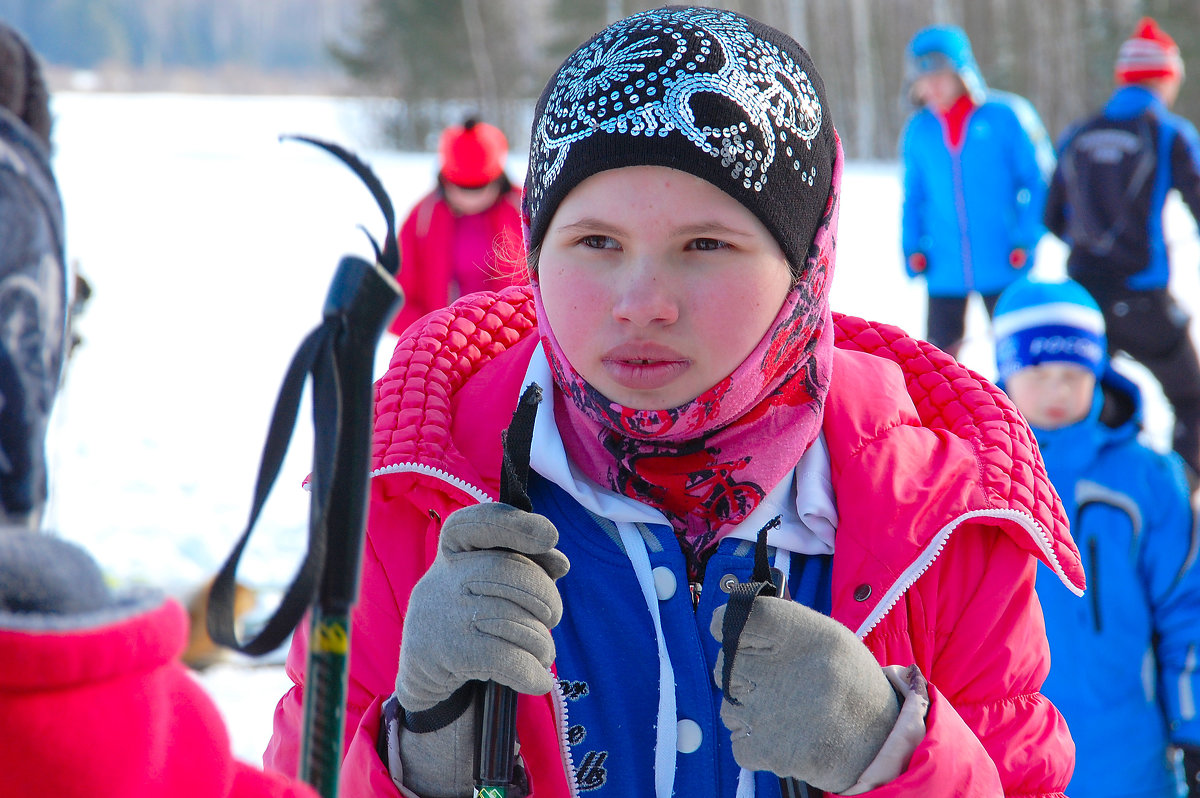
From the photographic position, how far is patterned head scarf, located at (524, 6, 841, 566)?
1356 mm

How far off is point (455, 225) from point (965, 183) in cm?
301

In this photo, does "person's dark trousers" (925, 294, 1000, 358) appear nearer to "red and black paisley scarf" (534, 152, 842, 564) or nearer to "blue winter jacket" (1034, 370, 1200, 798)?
"blue winter jacket" (1034, 370, 1200, 798)

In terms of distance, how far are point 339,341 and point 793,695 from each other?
2.06 ft

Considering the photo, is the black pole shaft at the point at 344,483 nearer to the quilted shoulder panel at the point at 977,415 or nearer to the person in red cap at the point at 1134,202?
the quilted shoulder panel at the point at 977,415

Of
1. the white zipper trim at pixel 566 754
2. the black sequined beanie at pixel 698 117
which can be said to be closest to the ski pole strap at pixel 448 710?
the white zipper trim at pixel 566 754

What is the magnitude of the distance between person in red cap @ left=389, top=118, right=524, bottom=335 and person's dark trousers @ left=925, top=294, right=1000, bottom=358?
260cm

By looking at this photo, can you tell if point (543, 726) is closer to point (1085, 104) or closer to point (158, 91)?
point (1085, 104)

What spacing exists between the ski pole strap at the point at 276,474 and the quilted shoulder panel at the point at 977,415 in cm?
88

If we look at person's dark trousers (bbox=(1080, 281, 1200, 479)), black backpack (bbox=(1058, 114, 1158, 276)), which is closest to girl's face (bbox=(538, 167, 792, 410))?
person's dark trousers (bbox=(1080, 281, 1200, 479))

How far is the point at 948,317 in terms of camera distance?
258 inches

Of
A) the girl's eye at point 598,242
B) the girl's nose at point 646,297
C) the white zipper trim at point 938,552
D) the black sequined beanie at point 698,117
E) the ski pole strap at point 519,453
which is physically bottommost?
the white zipper trim at point 938,552

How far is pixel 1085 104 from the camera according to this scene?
26.0m

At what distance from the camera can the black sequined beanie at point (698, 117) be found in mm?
1345

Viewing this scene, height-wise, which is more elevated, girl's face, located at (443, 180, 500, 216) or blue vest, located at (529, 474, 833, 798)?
girl's face, located at (443, 180, 500, 216)
